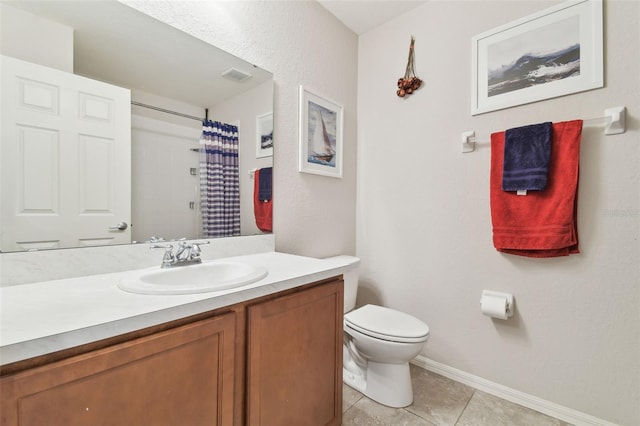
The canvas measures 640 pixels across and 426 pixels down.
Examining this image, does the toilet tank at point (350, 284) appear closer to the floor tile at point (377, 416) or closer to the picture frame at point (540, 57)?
the floor tile at point (377, 416)

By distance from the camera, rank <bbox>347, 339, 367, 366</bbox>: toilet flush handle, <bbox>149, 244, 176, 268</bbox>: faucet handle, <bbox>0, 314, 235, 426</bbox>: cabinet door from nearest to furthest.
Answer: <bbox>0, 314, 235, 426</bbox>: cabinet door → <bbox>149, 244, 176, 268</bbox>: faucet handle → <bbox>347, 339, 367, 366</bbox>: toilet flush handle

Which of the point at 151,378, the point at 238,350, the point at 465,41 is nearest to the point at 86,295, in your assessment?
the point at 151,378

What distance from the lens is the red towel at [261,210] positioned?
1.56 m

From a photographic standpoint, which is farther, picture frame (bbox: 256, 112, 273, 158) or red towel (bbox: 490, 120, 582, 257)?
picture frame (bbox: 256, 112, 273, 158)

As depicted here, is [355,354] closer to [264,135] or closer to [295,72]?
[264,135]

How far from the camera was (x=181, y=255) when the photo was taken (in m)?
1.16

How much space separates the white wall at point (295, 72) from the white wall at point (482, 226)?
6.7 inches

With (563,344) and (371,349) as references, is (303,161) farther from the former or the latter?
(563,344)

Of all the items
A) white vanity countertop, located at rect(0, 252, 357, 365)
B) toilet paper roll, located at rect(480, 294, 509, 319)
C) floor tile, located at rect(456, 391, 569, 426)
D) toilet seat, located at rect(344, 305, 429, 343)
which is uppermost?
white vanity countertop, located at rect(0, 252, 357, 365)

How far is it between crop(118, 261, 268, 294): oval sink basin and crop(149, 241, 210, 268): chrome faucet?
3 cm

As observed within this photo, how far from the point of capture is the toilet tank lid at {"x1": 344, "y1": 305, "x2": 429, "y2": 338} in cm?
141

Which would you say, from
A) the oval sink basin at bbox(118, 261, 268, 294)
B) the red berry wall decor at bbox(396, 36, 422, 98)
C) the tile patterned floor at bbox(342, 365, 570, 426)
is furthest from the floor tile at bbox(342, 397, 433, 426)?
the red berry wall decor at bbox(396, 36, 422, 98)

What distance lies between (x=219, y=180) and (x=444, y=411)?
1.71m

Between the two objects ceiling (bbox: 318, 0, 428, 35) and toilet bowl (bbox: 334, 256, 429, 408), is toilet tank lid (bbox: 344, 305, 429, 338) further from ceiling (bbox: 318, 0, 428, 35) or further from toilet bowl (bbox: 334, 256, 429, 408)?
ceiling (bbox: 318, 0, 428, 35)
